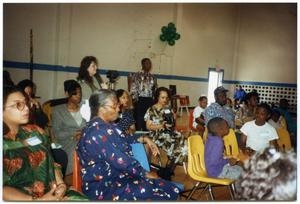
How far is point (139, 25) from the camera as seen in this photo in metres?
7.89

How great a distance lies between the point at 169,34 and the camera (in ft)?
28.4

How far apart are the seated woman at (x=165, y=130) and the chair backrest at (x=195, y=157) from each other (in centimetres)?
67

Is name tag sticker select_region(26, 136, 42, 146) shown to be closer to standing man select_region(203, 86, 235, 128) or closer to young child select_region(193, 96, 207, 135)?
standing man select_region(203, 86, 235, 128)

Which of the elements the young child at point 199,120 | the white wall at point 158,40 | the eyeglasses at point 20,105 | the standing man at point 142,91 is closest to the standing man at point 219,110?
the young child at point 199,120

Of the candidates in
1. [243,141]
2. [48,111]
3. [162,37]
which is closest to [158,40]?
[162,37]

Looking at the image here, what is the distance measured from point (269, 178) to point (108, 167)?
40.6 inches

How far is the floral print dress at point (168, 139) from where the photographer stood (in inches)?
137

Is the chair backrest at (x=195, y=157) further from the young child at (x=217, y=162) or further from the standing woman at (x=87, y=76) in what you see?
the standing woman at (x=87, y=76)

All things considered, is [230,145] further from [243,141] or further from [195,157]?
[195,157]

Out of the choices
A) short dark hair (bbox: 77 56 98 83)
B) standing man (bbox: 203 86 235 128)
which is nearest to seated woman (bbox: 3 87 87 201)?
short dark hair (bbox: 77 56 98 83)

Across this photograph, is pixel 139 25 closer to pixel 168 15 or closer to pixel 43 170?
pixel 168 15

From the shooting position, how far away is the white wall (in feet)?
19.1

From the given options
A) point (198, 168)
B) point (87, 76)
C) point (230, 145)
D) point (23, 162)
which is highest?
point (87, 76)

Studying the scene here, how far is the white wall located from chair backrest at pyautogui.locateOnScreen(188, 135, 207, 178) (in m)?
1.34
